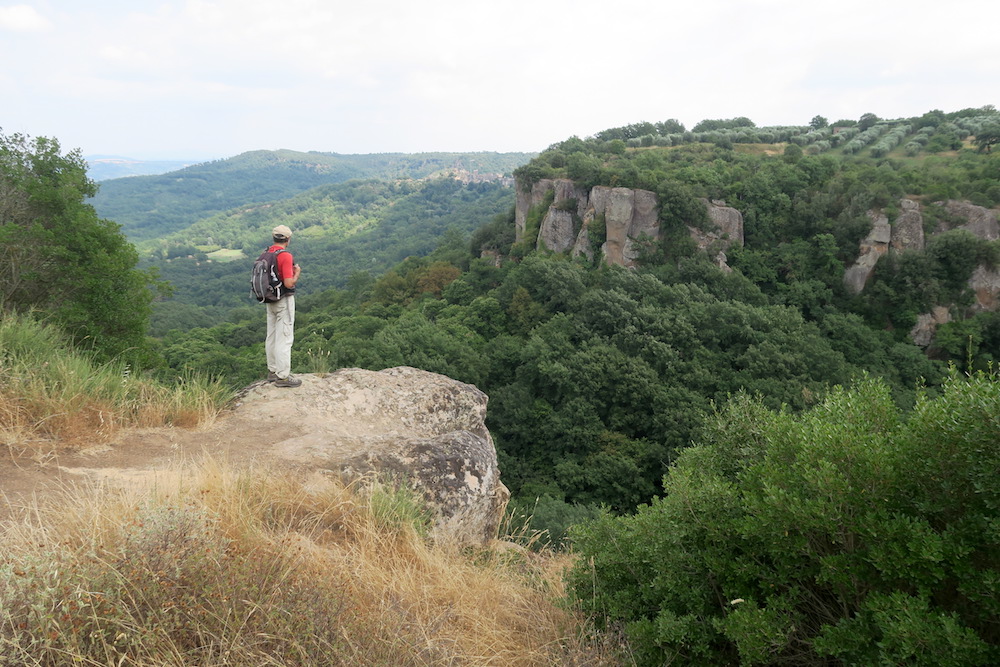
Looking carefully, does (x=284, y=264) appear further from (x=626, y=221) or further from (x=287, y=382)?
(x=626, y=221)

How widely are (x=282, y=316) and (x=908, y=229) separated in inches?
1480

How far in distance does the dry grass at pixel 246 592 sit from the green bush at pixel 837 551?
542mm

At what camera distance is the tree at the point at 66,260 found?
1390cm

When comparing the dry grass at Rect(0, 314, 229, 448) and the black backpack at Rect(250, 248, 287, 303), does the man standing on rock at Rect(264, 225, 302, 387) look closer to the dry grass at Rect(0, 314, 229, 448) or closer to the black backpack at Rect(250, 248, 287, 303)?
the black backpack at Rect(250, 248, 287, 303)

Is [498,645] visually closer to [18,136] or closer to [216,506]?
[216,506]

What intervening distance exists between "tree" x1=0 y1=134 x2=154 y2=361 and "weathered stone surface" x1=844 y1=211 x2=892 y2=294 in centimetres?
3728

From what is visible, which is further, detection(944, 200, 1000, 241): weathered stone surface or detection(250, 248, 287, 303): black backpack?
detection(944, 200, 1000, 241): weathered stone surface

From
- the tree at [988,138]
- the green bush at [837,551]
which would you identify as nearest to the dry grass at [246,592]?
the green bush at [837,551]

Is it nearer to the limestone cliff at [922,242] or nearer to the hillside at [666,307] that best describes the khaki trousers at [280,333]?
the hillside at [666,307]

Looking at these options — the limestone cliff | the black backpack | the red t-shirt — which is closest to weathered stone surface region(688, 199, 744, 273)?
the limestone cliff

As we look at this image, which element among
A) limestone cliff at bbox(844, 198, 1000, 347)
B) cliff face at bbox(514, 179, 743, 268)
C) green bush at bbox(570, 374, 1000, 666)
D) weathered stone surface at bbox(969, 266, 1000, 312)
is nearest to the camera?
green bush at bbox(570, 374, 1000, 666)

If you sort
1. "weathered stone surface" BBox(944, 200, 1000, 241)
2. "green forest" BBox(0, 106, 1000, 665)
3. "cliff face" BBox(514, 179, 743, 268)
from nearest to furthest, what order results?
"green forest" BBox(0, 106, 1000, 665) < "weathered stone surface" BBox(944, 200, 1000, 241) < "cliff face" BBox(514, 179, 743, 268)

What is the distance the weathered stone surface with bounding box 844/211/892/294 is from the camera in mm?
32781

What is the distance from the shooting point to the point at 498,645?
3178mm
